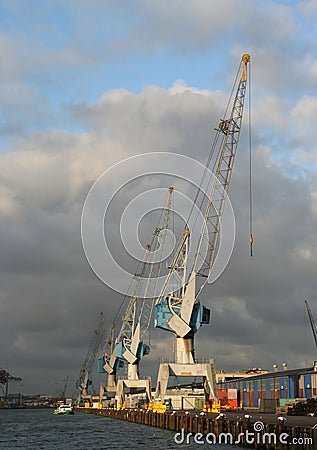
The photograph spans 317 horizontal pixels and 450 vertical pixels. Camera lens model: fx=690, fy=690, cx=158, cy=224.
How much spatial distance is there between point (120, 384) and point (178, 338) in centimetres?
5548

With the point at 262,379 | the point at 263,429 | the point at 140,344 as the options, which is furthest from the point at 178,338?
the point at 140,344

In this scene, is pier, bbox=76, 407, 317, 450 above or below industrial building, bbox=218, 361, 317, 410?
below

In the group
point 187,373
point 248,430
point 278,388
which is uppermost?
point 187,373

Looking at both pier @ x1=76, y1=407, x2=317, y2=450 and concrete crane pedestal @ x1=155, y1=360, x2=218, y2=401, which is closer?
pier @ x1=76, y1=407, x2=317, y2=450

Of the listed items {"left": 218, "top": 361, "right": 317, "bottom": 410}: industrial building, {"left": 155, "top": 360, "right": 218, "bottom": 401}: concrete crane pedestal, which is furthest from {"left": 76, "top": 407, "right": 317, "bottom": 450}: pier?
{"left": 218, "top": 361, "right": 317, "bottom": 410}: industrial building

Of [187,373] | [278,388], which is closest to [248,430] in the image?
[187,373]

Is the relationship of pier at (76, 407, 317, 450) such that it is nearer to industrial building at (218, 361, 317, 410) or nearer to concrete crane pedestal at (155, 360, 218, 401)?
concrete crane pedestal at (155, 360, 218, 401)

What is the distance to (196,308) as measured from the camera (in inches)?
4409

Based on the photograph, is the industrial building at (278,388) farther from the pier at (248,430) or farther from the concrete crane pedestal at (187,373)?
the pier at (248,430)

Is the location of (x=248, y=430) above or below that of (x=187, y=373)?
below

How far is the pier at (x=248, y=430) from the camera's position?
47906mm

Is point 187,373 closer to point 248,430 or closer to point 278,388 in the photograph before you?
point 278,388

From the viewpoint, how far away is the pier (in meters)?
47.9

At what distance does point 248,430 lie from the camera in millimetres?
56062
